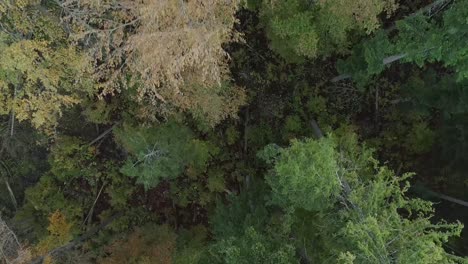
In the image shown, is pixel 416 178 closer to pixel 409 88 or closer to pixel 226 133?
pixel 409 88

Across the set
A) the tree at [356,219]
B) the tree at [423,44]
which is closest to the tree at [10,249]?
the tree at [356,219]

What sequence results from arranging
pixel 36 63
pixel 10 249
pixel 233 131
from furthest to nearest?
1. pixel 233 131
2. pixel 10 249
3. pixel 36 63

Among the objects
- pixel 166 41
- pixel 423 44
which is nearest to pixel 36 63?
pixel 166 41

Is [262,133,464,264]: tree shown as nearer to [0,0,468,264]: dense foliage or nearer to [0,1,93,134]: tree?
[0,0,468,264]: dense foliage

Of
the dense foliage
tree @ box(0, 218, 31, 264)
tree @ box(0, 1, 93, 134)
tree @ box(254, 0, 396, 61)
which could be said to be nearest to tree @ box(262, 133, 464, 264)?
the dense foliage

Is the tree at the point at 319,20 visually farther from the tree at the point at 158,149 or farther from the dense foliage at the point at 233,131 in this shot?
the tree at the point at 158,149

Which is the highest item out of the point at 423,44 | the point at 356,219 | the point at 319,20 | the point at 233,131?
the point at 319,20

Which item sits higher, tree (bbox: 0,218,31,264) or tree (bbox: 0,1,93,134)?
tree (bbox: 0,1,93,134)

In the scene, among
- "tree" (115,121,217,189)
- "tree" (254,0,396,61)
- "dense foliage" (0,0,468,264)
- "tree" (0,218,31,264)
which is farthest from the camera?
"tree" (115,121,217,189)

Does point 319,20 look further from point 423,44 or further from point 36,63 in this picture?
point 36,63
